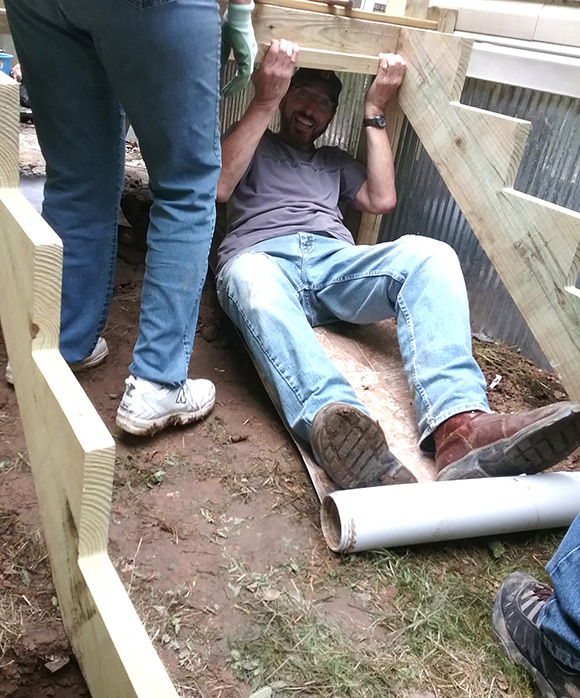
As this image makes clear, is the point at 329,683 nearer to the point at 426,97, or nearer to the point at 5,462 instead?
the point at 5,462

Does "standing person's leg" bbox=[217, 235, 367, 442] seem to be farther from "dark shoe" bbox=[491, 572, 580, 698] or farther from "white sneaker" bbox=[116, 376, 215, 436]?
"dark shoe" bbox=[491, 572, 580, 698]

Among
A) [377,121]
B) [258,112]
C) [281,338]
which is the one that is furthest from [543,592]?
[377,121]

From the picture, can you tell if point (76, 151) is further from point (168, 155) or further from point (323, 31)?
point (323, 31)

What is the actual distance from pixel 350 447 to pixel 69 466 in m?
Result: 0.89

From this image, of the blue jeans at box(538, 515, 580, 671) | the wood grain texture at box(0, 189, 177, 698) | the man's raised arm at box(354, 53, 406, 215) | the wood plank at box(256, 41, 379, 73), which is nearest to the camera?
the wood grain texture at box(0, 189, 177, 698)

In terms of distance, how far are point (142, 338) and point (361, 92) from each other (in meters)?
1.68

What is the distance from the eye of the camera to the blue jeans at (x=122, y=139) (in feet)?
4.56

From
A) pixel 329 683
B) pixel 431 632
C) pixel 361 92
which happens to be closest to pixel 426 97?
pixel 361 92

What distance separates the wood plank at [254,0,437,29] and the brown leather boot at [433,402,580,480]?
1396mm

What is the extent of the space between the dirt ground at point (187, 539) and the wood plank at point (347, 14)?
3.91ft

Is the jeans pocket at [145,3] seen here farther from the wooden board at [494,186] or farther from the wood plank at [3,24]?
the wood plank at [3,24]

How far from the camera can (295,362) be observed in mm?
1867

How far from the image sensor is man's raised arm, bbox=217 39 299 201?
2.06 meters

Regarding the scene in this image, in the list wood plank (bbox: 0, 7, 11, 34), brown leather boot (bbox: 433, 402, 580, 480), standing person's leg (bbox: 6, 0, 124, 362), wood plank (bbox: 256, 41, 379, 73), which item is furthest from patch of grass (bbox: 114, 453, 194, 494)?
wood plank (bbox: 0, 7, 11, 34)
